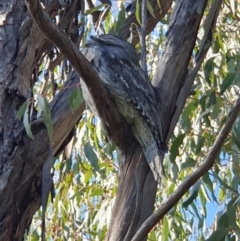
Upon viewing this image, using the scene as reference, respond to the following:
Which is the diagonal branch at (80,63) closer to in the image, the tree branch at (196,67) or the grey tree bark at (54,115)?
the grey tree bark at (54,115)

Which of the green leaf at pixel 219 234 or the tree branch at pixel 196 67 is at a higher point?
the tree branch at pixel 196 67

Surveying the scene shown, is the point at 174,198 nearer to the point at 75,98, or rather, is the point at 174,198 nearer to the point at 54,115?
the point at 75,98

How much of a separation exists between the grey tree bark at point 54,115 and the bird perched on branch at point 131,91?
4 cm

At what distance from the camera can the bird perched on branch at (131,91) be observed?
5.10 feet

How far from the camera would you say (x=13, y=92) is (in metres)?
2.02

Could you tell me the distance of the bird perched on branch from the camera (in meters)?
A: 1.55

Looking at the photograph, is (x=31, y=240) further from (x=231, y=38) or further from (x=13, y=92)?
(x=231, y=38)

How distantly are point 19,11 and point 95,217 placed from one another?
0.97 metres

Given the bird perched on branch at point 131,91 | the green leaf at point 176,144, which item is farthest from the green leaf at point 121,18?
the green leaf at point 176,144

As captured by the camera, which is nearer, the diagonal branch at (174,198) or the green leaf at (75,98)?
the diagonal branch at (174,198)

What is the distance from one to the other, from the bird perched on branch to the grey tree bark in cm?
4

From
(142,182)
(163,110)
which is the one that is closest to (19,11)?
(163,110)

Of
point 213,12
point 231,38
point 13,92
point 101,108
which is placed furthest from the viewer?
point 231,38

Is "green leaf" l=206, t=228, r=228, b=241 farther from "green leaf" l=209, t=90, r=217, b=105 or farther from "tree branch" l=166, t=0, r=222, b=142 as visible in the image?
"green leaf" l=209, t=90, r=217, b=105
